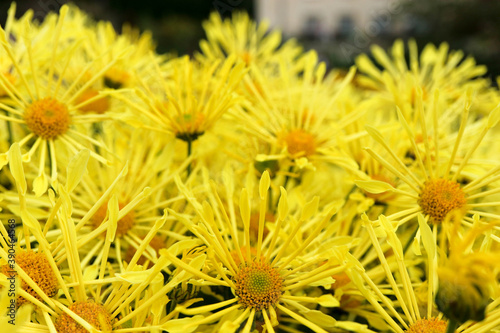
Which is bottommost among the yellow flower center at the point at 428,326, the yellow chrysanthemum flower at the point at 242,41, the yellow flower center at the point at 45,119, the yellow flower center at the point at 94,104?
the yellow flower center at the point at 428,326

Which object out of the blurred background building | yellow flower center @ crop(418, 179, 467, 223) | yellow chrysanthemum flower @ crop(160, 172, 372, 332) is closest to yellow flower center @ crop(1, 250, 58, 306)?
yellow chrysanthemum flower @ crop(160, 172, 372, 332)

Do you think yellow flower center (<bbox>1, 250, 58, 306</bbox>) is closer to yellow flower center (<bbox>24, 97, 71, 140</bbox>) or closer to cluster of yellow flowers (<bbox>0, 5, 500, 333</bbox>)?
cluster of yellow flowers (<bbox>0, 5, 500, 333</bbox>)

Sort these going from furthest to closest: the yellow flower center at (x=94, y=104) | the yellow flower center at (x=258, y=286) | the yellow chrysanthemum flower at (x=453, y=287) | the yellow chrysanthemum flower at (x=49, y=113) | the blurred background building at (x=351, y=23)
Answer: the blurred background building at (x=351, y=23) → the yellow flower center at (x=94, y=104) → the yellow chrysanthemum flower at (x=49, y=113) → the yellow flower center at (x=258, y=286) → the yellow chrysanthemum flower at (x=453, y=287)

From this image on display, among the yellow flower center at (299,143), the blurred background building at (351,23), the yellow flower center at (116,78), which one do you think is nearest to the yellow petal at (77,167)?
the yellow flower center at (299,143)

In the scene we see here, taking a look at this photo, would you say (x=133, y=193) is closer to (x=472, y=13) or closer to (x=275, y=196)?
(x=275, y=196)

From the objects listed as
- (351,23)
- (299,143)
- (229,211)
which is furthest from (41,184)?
(351,23)

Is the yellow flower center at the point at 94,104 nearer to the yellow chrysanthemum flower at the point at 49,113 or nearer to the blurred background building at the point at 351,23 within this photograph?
the yellow chrysanthemum flower at the point at 49,113

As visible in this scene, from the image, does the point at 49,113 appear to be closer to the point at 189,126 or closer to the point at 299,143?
the point at 189,126
